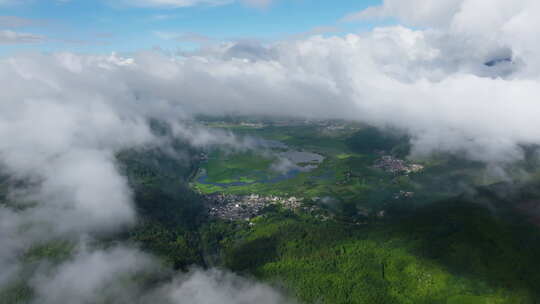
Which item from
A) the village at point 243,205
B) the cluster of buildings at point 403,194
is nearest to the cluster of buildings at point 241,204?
the village at point 243,205

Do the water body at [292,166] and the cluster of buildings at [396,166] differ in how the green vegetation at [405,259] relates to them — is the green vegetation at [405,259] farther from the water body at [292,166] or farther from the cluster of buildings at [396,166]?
the water body at [292,166]

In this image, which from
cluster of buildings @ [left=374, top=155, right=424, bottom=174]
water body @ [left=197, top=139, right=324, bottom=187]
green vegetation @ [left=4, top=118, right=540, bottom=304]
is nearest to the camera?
green vegetation @ [left=4, top=118, right=540, bottom=304]

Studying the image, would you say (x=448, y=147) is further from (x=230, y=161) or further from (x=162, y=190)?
(x=162, y=190)

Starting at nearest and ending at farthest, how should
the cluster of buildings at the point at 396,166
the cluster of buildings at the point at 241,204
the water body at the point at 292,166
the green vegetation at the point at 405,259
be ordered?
the green vegetation at the point at 405,259 → the cluster of buildings at the point at 241,204 → the cluster of buildings at the point at 396,166 → the water body at the point at 292,166

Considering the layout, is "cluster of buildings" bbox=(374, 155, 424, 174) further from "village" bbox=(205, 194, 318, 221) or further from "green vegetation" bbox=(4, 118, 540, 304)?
"village" bbox=(205, 194, 318, 221)

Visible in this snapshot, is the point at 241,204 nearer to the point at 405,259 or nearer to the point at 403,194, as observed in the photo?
the point at 403,194

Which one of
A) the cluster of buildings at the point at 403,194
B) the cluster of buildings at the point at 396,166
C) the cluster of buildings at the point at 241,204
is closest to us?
the cluster of buildings at the point at 241,204

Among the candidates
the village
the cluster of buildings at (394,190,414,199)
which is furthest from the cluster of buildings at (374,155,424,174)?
the village
